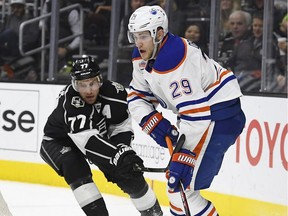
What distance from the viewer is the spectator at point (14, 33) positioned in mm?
7879

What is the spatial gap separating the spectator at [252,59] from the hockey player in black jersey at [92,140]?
1.47 metres

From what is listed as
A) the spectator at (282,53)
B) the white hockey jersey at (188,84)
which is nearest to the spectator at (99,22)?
the spectator at (282,53)

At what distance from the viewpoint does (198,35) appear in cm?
646

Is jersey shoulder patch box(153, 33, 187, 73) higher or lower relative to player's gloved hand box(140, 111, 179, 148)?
higher

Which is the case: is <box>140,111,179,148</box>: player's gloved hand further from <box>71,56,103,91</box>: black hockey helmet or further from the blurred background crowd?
the blurred background crowd

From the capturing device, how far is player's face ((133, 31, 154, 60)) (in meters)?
3.88

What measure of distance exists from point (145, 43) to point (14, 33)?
4.26 m

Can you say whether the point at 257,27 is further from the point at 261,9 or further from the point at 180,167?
the point at 180,167

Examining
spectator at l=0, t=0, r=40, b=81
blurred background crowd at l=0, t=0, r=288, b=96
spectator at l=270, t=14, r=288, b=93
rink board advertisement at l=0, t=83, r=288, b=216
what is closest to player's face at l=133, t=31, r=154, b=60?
rink board advertisement at l=0, t=83, r=288, b=216

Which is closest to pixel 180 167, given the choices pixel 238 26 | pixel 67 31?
pixel 238 26

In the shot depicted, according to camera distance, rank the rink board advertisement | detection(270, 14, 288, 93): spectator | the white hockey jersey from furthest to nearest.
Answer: detection(270, 14, 288, 93): spectator, the rink board advertisement, the white hockey jersey

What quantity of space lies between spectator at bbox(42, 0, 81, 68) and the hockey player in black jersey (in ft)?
9.12

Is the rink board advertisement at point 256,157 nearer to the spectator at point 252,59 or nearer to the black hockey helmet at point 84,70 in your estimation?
the spectator at point 252,59

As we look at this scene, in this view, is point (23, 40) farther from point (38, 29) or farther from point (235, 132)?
point (235, 132)
